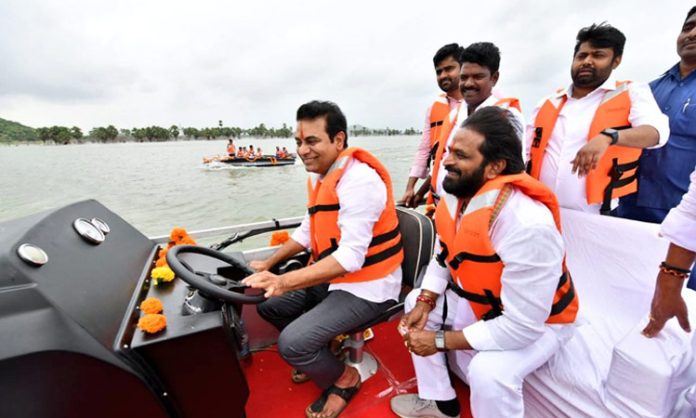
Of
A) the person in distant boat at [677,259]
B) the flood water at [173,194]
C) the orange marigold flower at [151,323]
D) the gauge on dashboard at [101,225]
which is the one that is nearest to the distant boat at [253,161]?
the flood water at [173,194]

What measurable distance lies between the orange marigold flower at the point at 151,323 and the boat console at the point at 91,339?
0.10ft

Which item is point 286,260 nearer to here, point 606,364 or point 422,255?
point 422,255

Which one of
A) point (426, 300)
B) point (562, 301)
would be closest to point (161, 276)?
point (426, 300)

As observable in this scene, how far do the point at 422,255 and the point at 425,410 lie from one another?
738 mm

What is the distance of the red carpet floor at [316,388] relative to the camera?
5.61 feet

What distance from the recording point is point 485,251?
1.26m

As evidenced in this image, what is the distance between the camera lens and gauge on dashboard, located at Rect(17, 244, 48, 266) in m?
1.01

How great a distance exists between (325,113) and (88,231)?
1.12 m

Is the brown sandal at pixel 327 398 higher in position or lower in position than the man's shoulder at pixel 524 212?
lower

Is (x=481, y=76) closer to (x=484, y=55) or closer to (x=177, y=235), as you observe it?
(x=484, y=55)

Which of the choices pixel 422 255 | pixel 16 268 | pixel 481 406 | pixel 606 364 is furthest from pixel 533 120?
pixel 16 268

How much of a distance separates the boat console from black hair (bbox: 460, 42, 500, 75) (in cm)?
212

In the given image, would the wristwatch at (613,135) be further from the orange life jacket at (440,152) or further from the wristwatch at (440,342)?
the wristwatch at (440,342)

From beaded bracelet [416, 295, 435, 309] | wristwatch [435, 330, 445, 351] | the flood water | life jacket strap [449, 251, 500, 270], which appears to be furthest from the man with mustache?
the flood water
